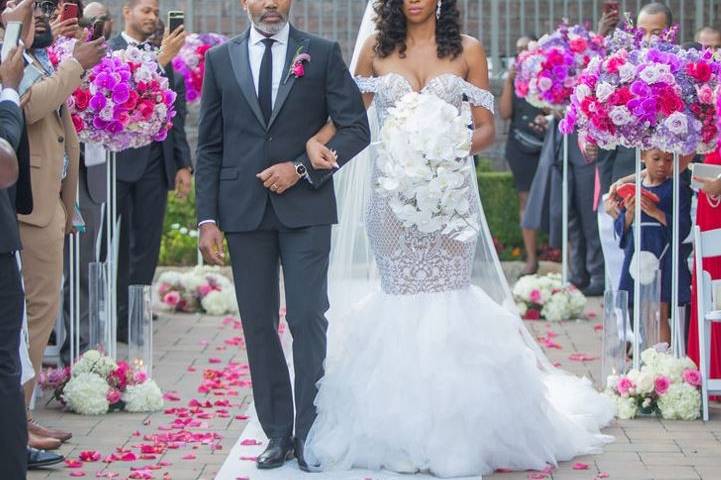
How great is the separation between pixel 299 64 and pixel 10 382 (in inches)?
82.6

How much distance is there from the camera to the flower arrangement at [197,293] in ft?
40.2

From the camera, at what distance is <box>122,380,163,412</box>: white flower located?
830 centimetres

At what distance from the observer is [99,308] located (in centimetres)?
855

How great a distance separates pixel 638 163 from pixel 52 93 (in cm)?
338

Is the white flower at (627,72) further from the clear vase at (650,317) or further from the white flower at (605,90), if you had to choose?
the clear vase at (650,317)

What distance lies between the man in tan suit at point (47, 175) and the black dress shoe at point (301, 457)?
1306mm

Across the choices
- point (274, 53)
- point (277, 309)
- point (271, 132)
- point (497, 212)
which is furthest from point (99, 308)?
point (497, 212)

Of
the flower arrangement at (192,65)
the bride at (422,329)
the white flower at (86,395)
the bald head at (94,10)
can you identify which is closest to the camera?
the bride at (422,329)

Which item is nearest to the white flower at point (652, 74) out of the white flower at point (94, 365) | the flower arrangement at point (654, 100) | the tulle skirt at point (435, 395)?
the flower arrangement at point (654, 100)

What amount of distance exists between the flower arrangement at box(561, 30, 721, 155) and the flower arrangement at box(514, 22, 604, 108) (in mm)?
3243

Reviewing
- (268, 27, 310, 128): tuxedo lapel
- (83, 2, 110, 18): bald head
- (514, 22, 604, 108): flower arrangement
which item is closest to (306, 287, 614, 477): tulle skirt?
(268, 27, 310, 128): tuxedo lapel

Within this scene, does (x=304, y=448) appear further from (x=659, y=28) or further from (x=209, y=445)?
(x=659, y=28)

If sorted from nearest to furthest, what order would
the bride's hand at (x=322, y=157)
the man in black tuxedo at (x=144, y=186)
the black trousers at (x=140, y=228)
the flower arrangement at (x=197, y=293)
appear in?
1. the bride's hand at (x=322, y=157)
2. the man in black tuxedo at (x=144, y=186)
3. the black trousers at (x=140, y=228)
4. the flower arrangement at (x=197, y=293)

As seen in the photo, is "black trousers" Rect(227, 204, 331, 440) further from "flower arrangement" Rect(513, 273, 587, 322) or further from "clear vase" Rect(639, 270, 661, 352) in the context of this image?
"flower arrangement" Rect(513, 273, 587, 322)
